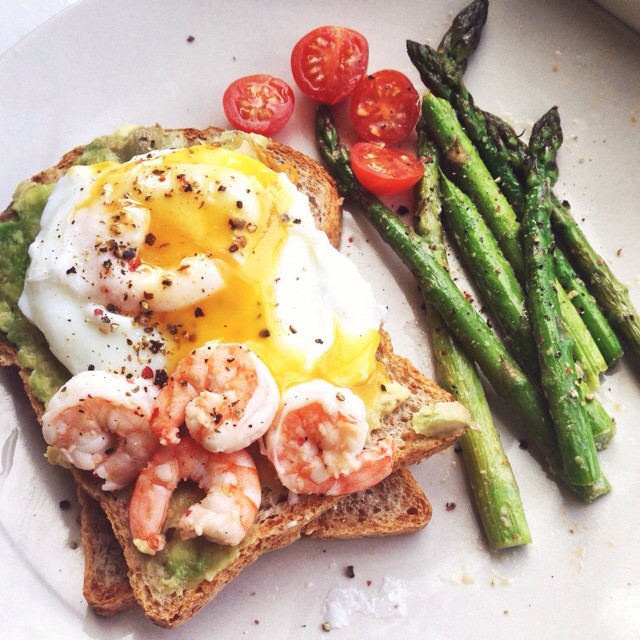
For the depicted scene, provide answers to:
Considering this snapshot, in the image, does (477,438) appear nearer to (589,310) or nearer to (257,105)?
(589,310)

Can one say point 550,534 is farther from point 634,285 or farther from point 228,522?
point 228,522

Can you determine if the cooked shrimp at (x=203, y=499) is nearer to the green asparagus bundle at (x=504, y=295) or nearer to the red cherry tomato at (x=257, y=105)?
the green asparagus bundle at (x=504, y=295)

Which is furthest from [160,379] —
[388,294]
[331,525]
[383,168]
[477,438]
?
[383,168]

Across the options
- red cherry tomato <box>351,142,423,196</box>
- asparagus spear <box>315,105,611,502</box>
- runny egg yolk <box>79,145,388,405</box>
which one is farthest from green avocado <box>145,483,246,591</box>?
red cherry tomato <box>351,142,423,196</box>

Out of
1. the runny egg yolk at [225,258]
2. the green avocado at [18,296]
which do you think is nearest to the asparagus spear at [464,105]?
the runny egg yolk at [225,258]

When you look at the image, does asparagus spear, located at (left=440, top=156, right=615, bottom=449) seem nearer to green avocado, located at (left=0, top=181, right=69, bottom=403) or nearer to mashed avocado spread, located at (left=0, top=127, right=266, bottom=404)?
mashed avocado spread, located at (left=0, top=127, right=266, bottom=404)

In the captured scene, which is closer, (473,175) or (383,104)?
(473,175)

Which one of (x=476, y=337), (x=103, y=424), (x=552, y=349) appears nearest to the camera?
(x=103, y=424)
